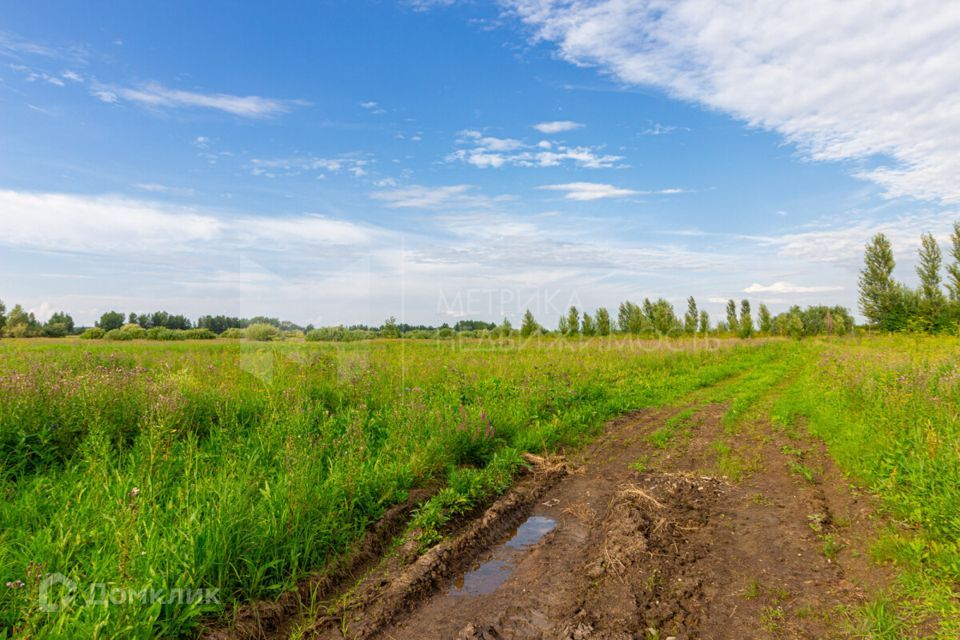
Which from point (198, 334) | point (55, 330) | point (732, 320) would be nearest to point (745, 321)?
point (732, 320)

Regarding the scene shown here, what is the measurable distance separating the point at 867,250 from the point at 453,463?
46205 millimetres

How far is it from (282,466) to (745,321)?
2293 inches

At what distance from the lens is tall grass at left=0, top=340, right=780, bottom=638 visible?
3127 mm

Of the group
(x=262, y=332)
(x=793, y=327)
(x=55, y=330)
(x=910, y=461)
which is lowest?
(x=910, y=461)

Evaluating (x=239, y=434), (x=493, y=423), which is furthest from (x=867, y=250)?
(x=239, y=434)

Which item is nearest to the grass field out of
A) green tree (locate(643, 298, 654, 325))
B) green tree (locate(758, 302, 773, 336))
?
green tree (locate(643, 298, 654, 325))

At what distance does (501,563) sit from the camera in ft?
13.1

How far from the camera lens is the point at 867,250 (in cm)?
3925

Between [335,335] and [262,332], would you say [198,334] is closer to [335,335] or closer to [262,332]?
[335,335]

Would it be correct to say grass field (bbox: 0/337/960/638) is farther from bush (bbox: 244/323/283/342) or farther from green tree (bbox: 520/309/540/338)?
green tree (bbox: 520/309/540/338)

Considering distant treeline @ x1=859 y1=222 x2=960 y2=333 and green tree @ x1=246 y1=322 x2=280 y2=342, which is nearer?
green tree @ x1=246 y1=322 x2=280 y2=342

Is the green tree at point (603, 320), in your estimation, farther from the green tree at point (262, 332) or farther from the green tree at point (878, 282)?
the green tree at point (262, 332)

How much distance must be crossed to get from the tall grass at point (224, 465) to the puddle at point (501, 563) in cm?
64

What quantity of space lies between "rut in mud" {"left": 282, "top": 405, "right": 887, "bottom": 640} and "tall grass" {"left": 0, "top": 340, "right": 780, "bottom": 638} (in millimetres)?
577
